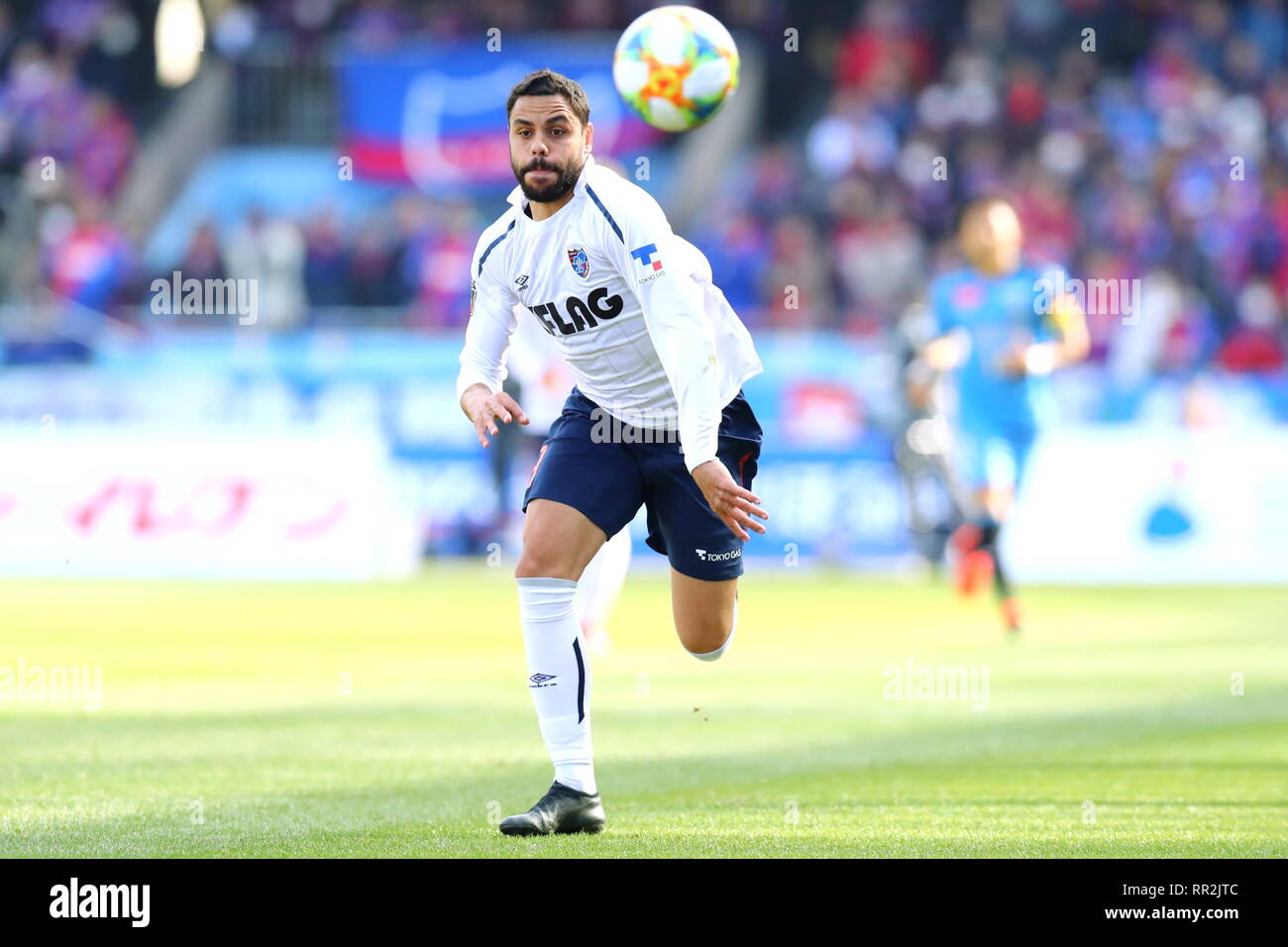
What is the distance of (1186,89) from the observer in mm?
26031

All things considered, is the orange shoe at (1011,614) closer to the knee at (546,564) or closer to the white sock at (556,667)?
the white sock at (556,667)

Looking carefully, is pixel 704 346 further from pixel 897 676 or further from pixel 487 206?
pixel 487 206

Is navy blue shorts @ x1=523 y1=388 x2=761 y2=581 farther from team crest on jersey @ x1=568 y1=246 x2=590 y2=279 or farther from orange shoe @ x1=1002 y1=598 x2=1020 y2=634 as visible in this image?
orange shoe @ x1=1002 y1=598 x2=1020 y2=634

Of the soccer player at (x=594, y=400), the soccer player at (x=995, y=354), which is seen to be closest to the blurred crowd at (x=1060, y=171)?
the soccer player at (x=995, y=354)

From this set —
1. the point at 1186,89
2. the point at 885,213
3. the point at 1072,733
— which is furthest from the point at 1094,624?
the point at 1186,89

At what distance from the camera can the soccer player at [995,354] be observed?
48.3 feet

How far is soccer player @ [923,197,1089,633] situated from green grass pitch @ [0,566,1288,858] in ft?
3.00

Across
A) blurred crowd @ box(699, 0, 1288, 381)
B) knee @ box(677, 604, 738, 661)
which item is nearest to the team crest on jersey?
knee @ box(677, 604, 738, 661)

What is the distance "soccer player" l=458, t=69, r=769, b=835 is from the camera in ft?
21.8

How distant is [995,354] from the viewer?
49.8 ft

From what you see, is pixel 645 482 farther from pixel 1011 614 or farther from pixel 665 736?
pixel 1011 614

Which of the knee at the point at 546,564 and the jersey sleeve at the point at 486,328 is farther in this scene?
the jersey sleeve at the point at 486,328

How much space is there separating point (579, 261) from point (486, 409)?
2.02 ft
